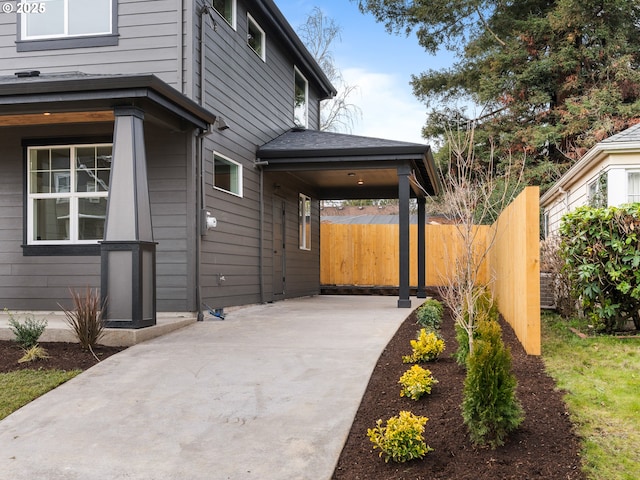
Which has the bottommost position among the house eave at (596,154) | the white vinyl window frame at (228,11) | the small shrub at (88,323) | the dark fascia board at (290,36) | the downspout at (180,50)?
the small shrub at (88,323)

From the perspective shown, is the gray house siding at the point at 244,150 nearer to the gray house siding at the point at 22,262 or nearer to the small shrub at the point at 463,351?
the gray house siding at the point at 22,262

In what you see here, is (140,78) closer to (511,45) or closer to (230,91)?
(230,91)

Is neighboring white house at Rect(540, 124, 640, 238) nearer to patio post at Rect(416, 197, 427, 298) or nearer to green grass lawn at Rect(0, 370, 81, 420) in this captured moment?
patio post at Rect(416, 197, 427, 298)

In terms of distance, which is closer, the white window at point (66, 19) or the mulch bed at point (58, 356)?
the mulch bed at point (58, 356)

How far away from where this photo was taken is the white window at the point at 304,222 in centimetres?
1354

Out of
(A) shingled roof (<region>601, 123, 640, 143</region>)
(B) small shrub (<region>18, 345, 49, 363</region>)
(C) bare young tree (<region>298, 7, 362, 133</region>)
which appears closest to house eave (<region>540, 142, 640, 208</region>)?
(A) shingled roof (<region>601, 123, 640, 143</region>)

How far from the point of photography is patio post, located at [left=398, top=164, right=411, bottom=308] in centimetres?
974

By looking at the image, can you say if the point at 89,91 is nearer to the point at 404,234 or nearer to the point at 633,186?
the point at 404,234

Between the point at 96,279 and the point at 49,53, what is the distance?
11.0ft

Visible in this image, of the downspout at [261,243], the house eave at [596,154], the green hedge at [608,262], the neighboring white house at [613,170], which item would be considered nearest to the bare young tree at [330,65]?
the house eave at [596,154]

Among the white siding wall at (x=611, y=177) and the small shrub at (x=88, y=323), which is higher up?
the white siding wall at (x=611, y=177)

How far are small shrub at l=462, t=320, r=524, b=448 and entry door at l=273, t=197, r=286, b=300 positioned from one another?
8082 millimetres

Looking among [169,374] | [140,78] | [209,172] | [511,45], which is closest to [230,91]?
[209,172]

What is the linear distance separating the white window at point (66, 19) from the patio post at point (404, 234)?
5.01 m
